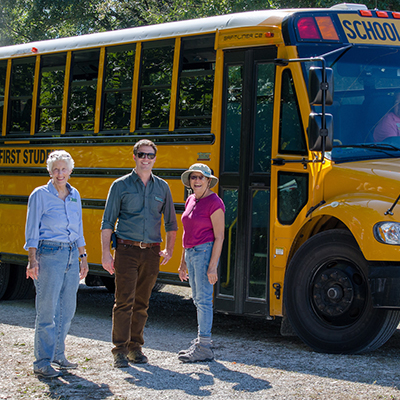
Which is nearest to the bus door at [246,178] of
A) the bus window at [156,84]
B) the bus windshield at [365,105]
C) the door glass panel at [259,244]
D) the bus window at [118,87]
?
the door glass panel at [259,244]

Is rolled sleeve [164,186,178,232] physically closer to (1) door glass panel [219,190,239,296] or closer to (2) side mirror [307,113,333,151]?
(1) door glass panel [219,190,239,296]

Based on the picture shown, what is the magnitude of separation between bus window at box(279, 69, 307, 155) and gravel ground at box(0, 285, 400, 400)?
1.86m

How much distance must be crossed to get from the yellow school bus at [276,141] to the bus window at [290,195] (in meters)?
A: 0.01

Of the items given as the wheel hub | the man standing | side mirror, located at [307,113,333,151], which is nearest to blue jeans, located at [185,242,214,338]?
the man standing

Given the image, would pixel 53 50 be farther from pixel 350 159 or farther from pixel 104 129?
pixel 350 159

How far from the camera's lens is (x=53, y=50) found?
939cm

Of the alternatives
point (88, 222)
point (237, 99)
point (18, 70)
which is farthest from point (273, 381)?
point (18, 70)

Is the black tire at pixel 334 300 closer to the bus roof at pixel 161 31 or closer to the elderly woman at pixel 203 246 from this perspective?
the elderly woman at pixel 203 246

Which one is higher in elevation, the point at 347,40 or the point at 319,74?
the point at 347,40

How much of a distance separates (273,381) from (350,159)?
86.7 inches

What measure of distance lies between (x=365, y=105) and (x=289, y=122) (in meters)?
0.71

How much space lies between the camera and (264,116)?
723 centimetres

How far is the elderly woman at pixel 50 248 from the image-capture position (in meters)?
5.60

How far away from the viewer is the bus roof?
7.26 meters
